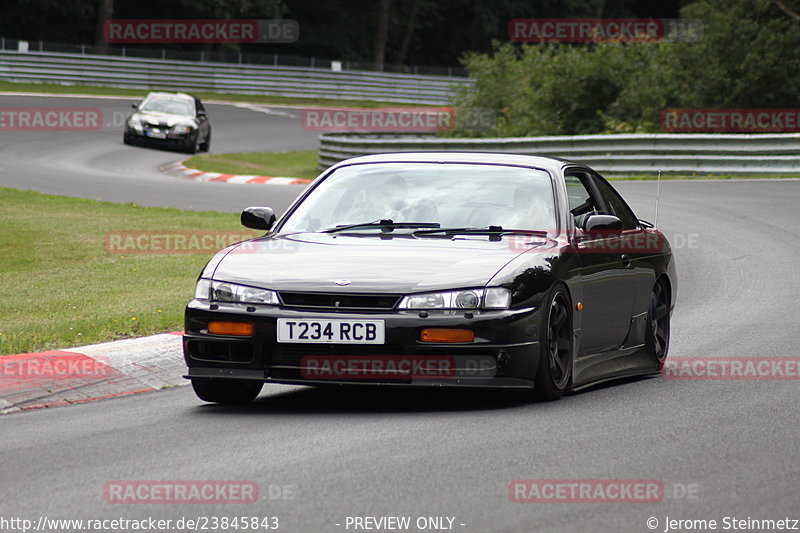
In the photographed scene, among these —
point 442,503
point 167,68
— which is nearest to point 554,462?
point 442,503

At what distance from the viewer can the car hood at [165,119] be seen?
111 feet

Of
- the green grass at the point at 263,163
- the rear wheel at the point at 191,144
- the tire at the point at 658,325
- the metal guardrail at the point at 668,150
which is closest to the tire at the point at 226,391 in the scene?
the tire at the point at 658,325

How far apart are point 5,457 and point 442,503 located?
7.21 ft

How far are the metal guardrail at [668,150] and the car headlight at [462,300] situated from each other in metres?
19.3

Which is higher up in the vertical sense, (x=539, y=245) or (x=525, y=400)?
(x=539, y=245)

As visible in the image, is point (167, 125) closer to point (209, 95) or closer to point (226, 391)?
point (209, 95)

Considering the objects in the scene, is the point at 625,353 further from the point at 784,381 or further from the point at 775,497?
the point at 775,497

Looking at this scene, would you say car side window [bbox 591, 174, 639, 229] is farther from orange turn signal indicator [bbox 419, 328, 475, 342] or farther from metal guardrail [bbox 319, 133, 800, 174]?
metal guardrail [bbox 319, 133, 800, 174]

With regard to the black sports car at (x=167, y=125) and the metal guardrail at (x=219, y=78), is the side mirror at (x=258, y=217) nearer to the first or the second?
the black sports car at (x=167, y=125)

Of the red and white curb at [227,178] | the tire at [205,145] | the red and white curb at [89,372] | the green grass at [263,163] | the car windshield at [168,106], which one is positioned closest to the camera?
the red and white curb at [89,372]

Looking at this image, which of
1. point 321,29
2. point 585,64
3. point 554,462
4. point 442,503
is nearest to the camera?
point 442,503

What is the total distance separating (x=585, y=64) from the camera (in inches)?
1250

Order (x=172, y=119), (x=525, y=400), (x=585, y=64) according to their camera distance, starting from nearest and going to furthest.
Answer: (x=525, y=400)
(x=585, y=64)
(x=172, y=119)

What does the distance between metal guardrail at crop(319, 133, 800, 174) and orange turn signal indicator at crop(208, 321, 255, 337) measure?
1955 centimetres
